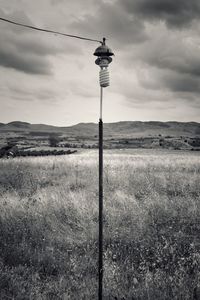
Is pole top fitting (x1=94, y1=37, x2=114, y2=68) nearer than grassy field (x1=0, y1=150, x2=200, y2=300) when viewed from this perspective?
Yes

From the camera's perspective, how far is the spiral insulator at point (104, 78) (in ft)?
11.5

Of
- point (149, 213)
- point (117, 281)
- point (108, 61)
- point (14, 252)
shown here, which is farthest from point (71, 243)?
point (108, 61)

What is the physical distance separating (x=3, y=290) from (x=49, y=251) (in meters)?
1.33

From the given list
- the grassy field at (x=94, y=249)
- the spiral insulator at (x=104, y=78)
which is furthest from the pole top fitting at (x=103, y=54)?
the grassy field at (x=94, y=249)

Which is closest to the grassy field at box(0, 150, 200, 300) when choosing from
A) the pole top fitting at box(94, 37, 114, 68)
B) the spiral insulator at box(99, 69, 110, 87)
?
the spiral insulator at box(99, 69, 110, 87)

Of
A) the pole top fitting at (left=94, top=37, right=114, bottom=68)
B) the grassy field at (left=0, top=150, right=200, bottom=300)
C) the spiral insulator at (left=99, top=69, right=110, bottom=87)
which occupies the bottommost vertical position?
the grassy field at (left=0, top=150, right=200, bottom=300)

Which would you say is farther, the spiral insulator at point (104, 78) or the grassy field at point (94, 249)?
the grassy field at point (94, 249)

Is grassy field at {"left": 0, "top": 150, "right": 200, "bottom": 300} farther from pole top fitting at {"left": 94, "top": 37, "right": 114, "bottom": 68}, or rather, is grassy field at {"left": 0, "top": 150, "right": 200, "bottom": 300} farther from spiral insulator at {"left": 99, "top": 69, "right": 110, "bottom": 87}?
pole top fitting at {"left": 94, "top": 37, "right": 114, "bottom": 68}

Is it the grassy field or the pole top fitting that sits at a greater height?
the pole top fitting

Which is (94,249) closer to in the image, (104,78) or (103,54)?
(104,78)

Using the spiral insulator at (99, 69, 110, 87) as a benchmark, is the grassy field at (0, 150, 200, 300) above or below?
below

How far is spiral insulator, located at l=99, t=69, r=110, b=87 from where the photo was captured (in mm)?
3490

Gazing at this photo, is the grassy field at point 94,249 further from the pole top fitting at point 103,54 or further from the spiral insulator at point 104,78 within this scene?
the pole top fitting at point 103,54

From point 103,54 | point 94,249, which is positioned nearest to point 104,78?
point 103,54
